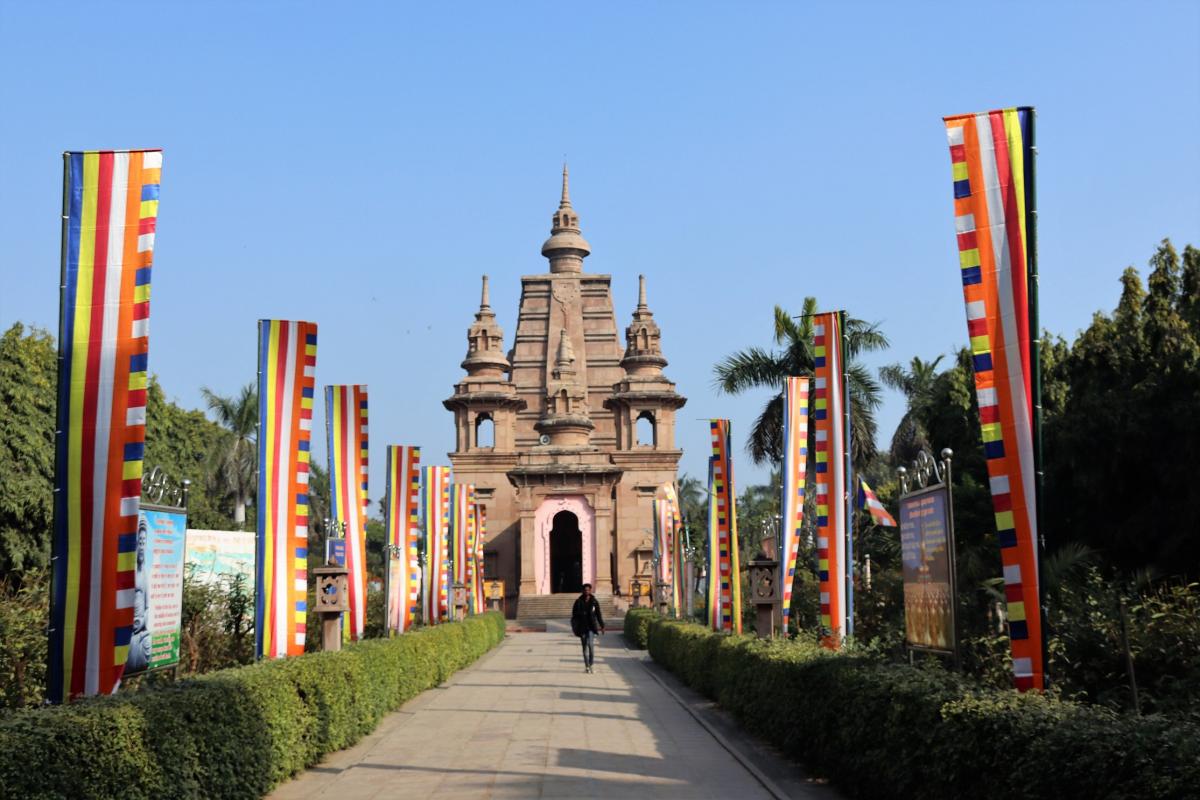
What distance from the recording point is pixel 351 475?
19859 mm

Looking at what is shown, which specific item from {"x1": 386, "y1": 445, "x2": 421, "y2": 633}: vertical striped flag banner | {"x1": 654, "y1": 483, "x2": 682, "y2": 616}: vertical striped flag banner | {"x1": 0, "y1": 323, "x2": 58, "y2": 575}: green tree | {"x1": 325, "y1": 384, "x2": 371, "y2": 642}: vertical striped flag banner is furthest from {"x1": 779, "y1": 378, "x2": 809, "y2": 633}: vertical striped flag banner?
{"x1": 0, "y1": 323, "x2": 58, "y2": 575}: green tree

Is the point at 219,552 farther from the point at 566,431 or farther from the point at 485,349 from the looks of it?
the point at 485,349

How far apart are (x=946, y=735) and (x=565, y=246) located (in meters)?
72.3

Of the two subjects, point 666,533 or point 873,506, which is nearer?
point 873,506

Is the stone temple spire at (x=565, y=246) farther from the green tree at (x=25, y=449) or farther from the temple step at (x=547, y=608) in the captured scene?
the green tree at (x=25, y=449)

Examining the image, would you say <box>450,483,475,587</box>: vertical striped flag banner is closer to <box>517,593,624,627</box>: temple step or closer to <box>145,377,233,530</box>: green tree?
<box>145,377,233,530</box>: green tree

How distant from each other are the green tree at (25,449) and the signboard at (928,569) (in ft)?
92.0

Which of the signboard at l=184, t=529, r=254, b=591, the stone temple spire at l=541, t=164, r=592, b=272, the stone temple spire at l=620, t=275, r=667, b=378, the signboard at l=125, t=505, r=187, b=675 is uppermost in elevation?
the stone temple spire at l=541, t=164, r=592, b=272

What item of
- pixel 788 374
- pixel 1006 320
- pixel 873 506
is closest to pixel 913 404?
pixel 788 374

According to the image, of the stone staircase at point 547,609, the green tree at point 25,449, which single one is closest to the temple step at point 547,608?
Result: the stone staircase at point 547,609

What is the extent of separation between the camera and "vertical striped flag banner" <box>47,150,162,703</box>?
981cm

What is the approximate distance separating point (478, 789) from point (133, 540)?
359cm

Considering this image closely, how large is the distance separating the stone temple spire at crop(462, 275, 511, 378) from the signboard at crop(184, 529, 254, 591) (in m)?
36.7

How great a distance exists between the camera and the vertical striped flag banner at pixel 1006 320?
954 cm
